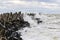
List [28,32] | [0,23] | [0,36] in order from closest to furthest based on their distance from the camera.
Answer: [0,36] → [0,23] → [28,32]

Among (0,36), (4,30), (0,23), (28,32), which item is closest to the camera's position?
(0,36)

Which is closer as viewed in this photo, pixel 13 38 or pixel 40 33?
pixel 13 38

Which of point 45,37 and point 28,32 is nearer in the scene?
point 45,37

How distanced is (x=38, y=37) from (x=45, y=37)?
429 mm

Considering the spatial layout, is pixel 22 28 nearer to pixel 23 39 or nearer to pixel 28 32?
pixel 28 32

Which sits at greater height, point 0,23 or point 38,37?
point 0,23

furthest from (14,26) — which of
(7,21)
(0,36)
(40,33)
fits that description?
(0,36)

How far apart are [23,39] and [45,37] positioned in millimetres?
1358

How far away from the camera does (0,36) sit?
33.6ft

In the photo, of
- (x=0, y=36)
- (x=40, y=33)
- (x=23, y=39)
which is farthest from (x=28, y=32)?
(x=0, y=36)

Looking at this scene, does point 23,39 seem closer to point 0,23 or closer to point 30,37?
point 30,37

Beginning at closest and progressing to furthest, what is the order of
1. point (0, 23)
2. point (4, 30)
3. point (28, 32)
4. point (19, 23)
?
point (4, 30) → point (0, 23) → point (28, 32) → point (19, 23)

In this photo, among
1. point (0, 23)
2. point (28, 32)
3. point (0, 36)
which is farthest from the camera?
point (28, 32)

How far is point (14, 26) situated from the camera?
13023 mm
